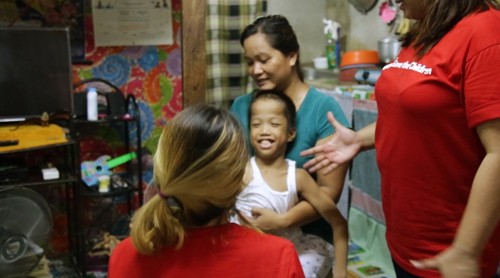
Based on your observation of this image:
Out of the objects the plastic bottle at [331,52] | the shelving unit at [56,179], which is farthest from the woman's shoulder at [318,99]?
the plastic bottle at [331,52]

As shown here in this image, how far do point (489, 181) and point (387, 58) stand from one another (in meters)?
2.30

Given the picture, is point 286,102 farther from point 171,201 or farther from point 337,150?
point 171,201

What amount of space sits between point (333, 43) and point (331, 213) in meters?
2.48

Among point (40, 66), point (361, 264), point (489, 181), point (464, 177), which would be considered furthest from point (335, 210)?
point (40, 66)

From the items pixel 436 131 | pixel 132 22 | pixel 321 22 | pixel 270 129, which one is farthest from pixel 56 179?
pixel 321 22

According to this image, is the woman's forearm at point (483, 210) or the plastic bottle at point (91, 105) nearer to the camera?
the woman's forearm at point (483, 210)

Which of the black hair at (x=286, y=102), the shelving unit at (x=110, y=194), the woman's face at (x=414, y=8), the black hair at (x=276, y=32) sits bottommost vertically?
the shelving unit at (x=110, y=194)

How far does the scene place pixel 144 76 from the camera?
3.36 meters

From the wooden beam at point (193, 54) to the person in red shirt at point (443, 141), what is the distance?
99 cm

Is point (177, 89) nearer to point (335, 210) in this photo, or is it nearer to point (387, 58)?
point (387, 58)

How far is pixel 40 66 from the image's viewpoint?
287cm

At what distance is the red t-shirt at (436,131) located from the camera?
3.35 ft

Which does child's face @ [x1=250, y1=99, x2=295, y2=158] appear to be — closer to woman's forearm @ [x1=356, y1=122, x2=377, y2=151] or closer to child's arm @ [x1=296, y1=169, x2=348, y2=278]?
child's arm @ [x1=296, y1=169, x2=348, y2=278]

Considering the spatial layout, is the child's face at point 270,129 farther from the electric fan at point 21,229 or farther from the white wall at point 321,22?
the white wall at point 321,22
